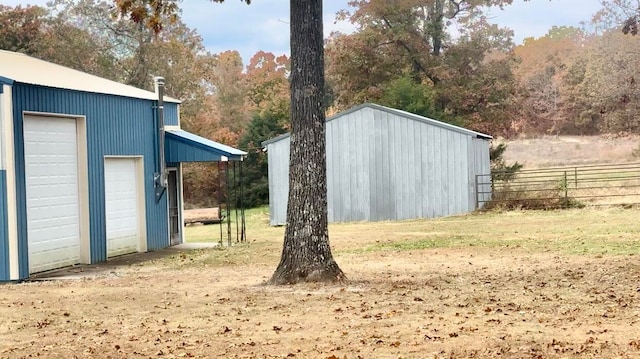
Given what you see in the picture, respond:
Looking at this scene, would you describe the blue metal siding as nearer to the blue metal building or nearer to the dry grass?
the blue metal building

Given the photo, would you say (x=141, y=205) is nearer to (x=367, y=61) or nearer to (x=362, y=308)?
(x=362, y=308)

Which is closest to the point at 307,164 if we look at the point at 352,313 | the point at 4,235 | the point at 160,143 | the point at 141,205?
the point at 352,313

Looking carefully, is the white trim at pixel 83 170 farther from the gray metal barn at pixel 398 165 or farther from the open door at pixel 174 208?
the gray metal barn at pixel 398 165

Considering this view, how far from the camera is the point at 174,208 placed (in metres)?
20.7

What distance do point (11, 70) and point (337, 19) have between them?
1272 inches

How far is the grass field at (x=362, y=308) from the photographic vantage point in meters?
7.36

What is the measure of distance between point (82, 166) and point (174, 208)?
469 cm

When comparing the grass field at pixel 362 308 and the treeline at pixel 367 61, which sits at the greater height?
the treeline at pixel 367 61

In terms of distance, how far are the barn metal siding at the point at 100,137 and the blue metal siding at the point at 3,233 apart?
0.22 metres

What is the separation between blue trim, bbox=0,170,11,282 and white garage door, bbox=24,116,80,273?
30.7 inches

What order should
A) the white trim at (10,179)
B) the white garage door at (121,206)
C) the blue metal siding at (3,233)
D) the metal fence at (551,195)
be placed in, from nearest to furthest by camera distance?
the white trim at (10,179)
the blue metal siding at (3,233)
the white garage door at (121,206)
the metal fence at (551,195)

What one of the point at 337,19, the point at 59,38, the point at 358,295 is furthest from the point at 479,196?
the point at 59,38

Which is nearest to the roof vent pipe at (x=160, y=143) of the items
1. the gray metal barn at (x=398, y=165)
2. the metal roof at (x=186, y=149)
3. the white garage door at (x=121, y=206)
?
the metal roof at (x=186, y=149)

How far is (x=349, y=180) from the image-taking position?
2805cm
